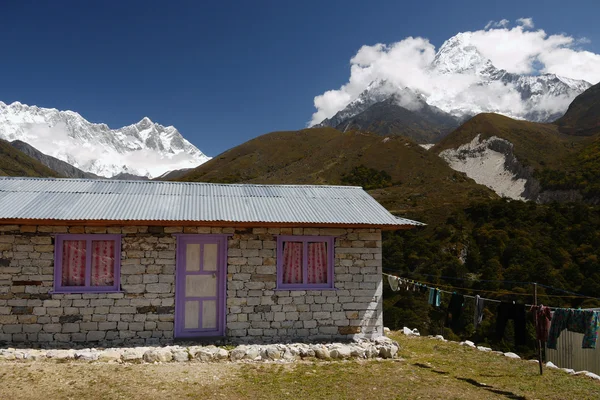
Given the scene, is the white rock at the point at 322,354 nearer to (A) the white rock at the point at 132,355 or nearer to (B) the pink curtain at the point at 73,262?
(A) the white rock at the point at 132,355

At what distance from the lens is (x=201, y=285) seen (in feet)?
33.1

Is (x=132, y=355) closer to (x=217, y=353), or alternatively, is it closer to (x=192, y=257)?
(x=217, y=353)

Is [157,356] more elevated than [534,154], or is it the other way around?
[534,154]

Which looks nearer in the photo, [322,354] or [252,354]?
[252,354]

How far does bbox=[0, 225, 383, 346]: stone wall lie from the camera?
931cm

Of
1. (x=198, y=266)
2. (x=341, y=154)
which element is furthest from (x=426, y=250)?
(x=341, y=154)

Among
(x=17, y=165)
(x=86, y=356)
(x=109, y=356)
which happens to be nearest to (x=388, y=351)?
(x=109, y=356)

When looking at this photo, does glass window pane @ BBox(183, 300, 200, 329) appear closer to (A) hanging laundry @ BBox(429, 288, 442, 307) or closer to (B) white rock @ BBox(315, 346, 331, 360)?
(B) white rock @ BBox(315, 346, 331, 360)

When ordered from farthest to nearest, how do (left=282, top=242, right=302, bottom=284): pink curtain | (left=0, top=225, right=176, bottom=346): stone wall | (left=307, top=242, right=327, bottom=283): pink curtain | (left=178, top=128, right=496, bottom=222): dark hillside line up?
(left=178, top=128, right=496, bottom=222): dark hillside < (left=307, top=242, right=327, bottom=283): pink curtain < (left=282, top=242, right=302, bottom=284): pink curtain < (left=0, top=225, right=176, bottom=346): stone wall

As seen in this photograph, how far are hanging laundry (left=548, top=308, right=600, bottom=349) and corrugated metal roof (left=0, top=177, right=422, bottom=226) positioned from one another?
Answer: 3.62 meters

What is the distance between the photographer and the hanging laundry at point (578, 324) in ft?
Result: 29.9

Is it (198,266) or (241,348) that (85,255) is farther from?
(241,348)

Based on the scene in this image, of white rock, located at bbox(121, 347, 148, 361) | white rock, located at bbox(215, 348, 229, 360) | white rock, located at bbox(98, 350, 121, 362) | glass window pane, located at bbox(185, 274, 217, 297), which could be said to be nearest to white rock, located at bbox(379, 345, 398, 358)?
white rock, located at bbox(215, 348, 229, 360)

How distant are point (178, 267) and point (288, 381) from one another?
11.6ft
